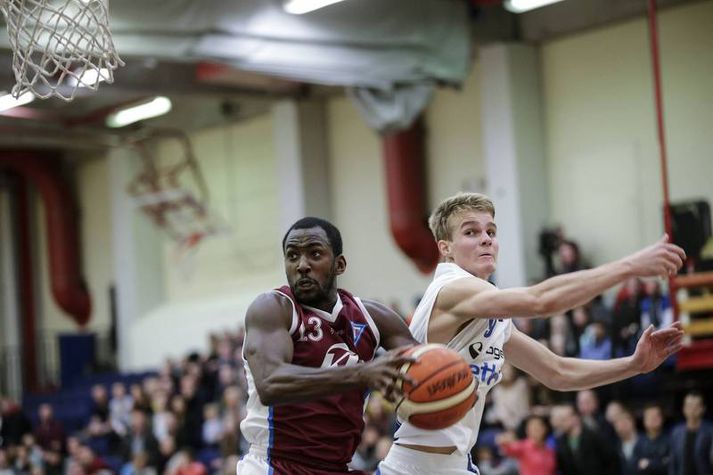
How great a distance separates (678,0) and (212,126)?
32.8 feet

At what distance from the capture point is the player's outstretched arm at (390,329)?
554cm

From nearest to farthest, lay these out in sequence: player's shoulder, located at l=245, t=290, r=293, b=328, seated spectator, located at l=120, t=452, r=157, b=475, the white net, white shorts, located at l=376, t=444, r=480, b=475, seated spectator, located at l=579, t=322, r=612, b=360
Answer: player's shoulder, located at l=245, t=290, r=293, b=328, white shorts, located at l=376, t=444, r=480, b=475, the white net, seated spectator, located at l=579, t=322, r=612, b=360, seated spectator, located at l=120, t=452, r=157, b=475

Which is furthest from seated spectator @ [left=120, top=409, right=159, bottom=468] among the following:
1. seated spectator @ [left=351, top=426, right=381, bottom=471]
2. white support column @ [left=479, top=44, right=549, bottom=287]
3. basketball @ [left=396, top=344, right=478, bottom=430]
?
basketball @ [left=396, top=344, right=478, bottom=430]

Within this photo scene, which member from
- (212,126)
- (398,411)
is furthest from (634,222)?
Result: (398,411)

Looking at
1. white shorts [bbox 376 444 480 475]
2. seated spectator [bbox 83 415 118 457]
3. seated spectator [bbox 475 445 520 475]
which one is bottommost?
seated spectator [bbox 83 415 118 457]

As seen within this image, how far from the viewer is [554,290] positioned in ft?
16.9

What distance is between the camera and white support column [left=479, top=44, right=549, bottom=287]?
16.5 m

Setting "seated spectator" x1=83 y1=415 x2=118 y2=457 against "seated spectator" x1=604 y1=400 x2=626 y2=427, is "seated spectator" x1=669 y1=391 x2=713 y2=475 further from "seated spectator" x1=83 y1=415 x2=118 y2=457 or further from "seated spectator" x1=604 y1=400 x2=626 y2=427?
"seated spectator" x1=83 y1=415 x2=118 y2=457

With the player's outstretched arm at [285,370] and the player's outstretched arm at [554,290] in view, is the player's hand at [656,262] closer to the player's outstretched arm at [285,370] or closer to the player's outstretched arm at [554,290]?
the player's outstretched arm at [554,290]

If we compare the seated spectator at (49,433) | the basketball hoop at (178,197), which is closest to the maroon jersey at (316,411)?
the seated spectator at (49,433)

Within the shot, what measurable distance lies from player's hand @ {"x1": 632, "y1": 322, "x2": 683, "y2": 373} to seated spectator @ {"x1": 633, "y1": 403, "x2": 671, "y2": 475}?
5709 millimetres

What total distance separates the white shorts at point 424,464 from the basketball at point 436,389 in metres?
0.60

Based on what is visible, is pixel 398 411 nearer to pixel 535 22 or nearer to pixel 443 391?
pixel 443 391

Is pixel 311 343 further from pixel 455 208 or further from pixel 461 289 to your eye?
pixel 455 208
